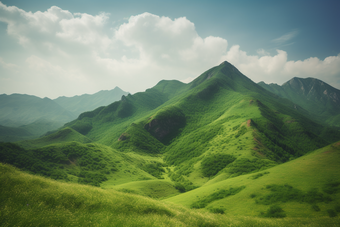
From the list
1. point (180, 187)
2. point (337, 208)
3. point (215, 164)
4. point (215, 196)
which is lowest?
point (180, 187)

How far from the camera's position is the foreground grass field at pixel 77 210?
1093 centimetres

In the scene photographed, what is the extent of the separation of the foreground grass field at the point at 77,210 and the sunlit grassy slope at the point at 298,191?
10.5ft

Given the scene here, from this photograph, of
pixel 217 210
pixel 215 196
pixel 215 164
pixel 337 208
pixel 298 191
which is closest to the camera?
pixel 337 208

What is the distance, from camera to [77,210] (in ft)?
44.2

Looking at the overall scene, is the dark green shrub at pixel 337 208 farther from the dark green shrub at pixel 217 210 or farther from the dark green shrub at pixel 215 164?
the dark green shrub at pixel 215 164

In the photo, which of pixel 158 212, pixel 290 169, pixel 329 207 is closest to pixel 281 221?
pixel 329 207

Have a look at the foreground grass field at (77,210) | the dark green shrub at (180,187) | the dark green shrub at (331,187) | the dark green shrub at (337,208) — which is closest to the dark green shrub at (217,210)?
the foreground grass field at (77,210)

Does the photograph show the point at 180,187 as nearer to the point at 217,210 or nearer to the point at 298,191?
the point at 217,210

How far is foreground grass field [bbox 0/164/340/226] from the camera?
1093cm

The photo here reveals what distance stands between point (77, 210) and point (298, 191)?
92.6 ft

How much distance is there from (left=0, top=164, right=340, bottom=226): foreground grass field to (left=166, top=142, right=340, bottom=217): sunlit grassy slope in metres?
3.21

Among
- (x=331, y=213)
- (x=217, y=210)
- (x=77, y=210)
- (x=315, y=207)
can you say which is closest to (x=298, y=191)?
(x=315, y=207)

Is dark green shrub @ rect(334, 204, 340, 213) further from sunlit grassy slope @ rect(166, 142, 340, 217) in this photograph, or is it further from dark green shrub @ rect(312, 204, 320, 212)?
dark green shrub @ rect(312, 204, 320, 212)

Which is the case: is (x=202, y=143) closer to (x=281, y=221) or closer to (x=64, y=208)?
(x=281, y=221)
